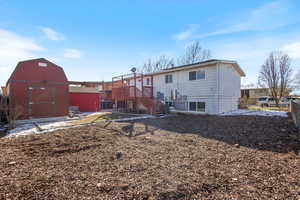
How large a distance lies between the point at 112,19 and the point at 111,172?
10817mm

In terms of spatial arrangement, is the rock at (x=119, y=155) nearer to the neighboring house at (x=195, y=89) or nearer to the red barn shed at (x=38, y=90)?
the red barn shed at (x=38, y=90)

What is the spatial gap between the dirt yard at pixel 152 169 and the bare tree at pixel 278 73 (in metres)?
21.2

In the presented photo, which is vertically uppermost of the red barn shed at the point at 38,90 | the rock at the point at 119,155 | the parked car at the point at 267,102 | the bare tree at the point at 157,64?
the bare tree at the point at 157,64

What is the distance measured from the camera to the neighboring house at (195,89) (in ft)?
41.4

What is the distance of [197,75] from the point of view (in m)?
13.7

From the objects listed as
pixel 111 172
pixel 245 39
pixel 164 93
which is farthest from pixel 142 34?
pixel 111 172

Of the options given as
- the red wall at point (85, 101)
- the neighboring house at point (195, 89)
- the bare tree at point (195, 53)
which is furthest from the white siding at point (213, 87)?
the bare tree at point (195, 53)

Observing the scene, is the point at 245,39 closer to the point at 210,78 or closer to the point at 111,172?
the point at 210,78

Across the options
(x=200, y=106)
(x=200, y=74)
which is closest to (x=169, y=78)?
(x=200, y=74)

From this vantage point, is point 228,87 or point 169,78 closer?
point 228,87

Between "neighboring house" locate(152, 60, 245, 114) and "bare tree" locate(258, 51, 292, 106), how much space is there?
35.8 ft

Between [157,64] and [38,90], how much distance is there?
93.8 feet

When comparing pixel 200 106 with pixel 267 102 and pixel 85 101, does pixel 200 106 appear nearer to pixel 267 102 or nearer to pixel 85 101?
pixel 85 101

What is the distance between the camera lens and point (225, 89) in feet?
43.1
